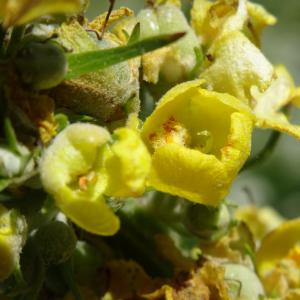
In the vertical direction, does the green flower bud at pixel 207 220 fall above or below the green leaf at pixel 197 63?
below

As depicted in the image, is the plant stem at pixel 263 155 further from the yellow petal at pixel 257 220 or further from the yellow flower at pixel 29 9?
the yellow flower at pixel 29 9

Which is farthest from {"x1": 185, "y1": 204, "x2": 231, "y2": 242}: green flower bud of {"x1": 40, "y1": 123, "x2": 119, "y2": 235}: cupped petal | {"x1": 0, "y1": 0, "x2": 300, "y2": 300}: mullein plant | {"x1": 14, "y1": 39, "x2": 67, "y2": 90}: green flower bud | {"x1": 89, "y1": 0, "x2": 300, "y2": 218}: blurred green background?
{"x1": 89, "y1": 0, "x2": 300, "y2": 218}: blurred green background

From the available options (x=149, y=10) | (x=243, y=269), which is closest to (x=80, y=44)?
(x=149, y=10)

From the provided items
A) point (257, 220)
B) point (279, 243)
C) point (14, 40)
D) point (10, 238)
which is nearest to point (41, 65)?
point (14, 40)

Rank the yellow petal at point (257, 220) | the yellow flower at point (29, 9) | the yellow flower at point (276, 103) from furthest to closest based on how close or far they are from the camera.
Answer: the yellow petal at point (257, 220), the yellow flower at point (276, 103), the yellow flower at point (29, 9)

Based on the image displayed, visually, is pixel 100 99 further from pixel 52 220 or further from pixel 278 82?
pixel 278 82

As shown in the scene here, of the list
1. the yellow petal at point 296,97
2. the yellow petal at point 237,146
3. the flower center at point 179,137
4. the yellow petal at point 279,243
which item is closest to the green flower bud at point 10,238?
the flower center at point 179,137

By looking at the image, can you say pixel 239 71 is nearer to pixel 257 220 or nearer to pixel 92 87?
pixel 92 87
